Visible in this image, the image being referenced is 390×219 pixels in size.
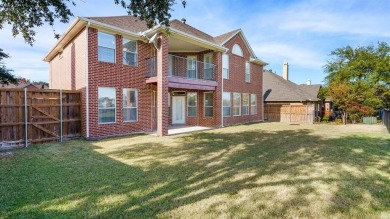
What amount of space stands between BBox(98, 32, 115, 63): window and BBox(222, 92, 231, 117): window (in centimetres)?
854

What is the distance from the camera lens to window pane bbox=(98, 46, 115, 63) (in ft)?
36.1

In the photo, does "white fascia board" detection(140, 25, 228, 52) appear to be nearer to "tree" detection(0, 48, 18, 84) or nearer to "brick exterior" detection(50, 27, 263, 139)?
"brick exterior" detection(50, 27, 263, 139)

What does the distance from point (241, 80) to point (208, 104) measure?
4224 millimetres

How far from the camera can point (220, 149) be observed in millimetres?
8195

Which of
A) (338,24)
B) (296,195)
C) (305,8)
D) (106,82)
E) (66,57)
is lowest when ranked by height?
(296,195)

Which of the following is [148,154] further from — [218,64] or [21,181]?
[218,64]

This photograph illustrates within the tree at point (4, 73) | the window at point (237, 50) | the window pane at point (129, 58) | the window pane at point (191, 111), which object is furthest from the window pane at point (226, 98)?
the tree at point (4, 73)

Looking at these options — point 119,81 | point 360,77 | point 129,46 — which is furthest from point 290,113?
point 119,81

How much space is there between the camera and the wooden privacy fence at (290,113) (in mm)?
19759

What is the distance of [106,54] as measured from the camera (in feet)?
36.9

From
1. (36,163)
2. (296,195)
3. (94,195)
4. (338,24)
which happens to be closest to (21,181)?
(36,163)

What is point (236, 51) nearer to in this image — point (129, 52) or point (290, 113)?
point (290, 113)

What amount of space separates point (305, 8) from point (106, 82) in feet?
36.3

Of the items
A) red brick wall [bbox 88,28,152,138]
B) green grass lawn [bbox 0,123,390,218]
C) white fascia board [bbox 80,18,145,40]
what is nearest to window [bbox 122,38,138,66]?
red brick wall [bbox 88,28,152,138]
